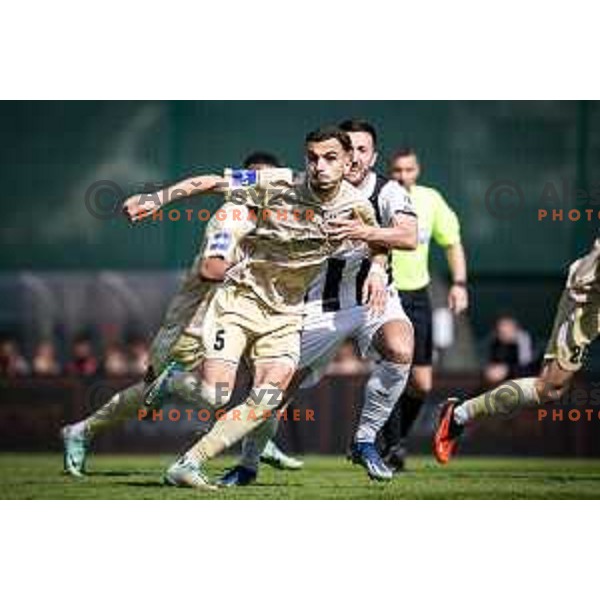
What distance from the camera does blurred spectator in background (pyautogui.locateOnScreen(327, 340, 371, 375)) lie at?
14625 mm

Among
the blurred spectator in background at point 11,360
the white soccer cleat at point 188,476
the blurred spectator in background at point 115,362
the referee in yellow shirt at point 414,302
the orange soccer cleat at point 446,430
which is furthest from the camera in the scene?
the blurred spectator in background at point 11,360

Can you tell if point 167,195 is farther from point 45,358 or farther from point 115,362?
point 45,358

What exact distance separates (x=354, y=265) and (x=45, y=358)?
5.97 meters

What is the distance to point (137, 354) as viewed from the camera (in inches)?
603

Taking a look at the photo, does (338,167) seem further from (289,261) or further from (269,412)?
(269,412)

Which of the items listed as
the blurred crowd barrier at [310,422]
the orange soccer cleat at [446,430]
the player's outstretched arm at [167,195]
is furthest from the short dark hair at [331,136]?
the blurred crowd barrier at [310,422]

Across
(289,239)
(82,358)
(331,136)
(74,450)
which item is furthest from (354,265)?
(82,358)

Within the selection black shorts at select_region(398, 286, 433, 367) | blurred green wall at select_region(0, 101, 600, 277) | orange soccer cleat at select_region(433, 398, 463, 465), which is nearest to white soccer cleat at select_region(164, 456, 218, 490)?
orange soccer cleat at select_region(433, 398, 463, 465)

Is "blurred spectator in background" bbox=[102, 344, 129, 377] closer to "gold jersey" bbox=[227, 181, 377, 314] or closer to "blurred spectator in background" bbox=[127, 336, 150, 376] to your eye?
"blurred spectator in background" bbox=[127, 336, 150, 376]

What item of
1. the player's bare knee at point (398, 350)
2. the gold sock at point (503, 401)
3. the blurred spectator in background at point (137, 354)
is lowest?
the blurred spectator in background at point (137, 354)

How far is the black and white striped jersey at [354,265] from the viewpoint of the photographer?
9945 mm

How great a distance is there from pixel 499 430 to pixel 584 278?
14.6 feet

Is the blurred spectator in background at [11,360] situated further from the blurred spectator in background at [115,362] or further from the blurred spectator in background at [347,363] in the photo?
the blurred spectator in background at [347,363]

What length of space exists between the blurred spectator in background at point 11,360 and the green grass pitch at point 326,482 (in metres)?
2.01
